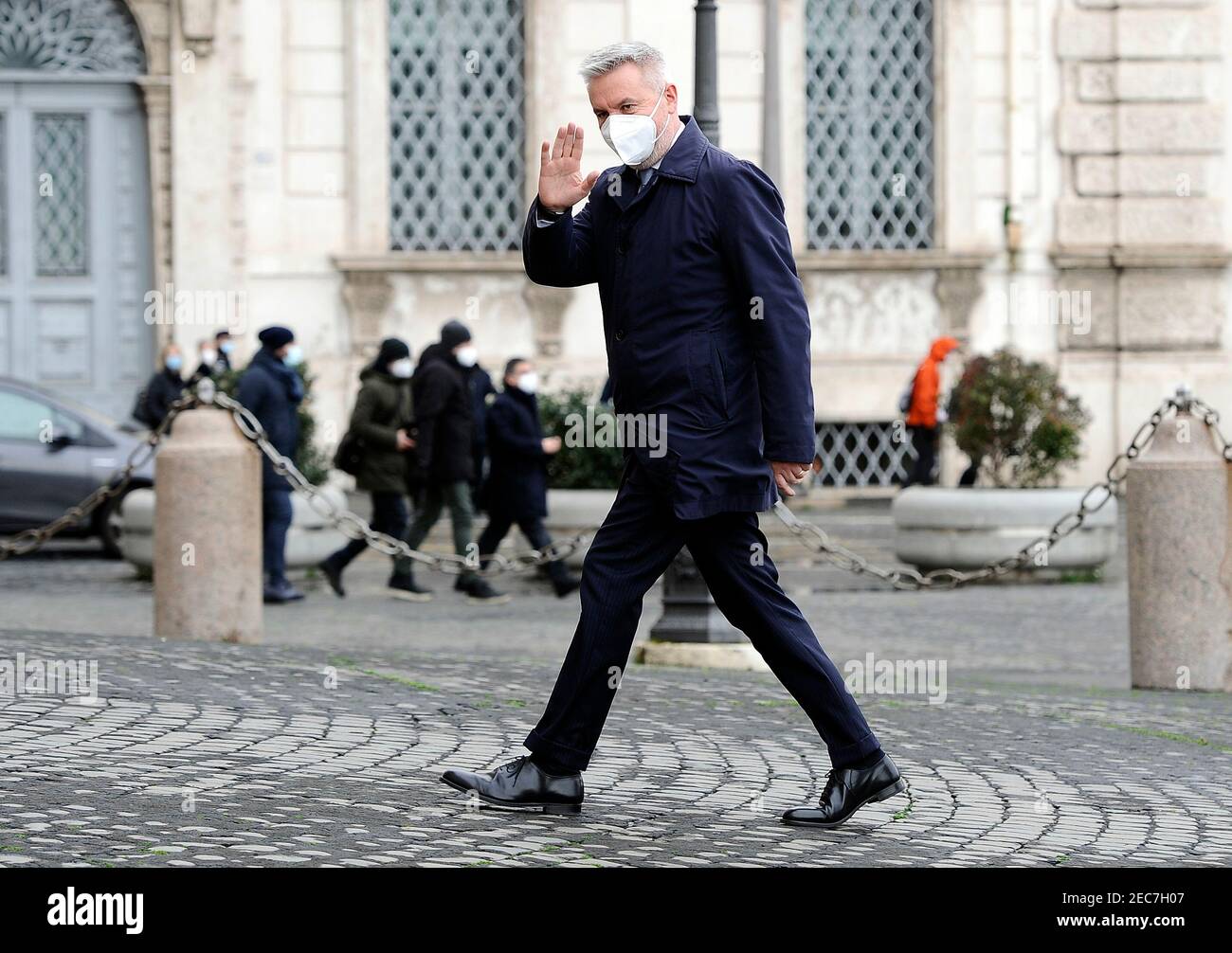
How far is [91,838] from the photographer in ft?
15.7

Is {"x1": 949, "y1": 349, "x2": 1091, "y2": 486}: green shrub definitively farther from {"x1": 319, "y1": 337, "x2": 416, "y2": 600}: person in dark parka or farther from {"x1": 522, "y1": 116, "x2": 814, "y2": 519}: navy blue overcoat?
{"x1": 522, "y1": 116, "x2": 814, "y2": 519}: navy blue overcoat

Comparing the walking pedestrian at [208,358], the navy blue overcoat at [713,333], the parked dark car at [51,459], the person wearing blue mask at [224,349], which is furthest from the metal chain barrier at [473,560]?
the person wearing blue mask at [224,349]

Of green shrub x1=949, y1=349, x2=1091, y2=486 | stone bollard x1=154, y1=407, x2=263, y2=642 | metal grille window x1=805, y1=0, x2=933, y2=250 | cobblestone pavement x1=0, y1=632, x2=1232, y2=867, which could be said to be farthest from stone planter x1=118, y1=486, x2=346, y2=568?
metal grille window x1=805, y1=0, x2=933, y2=250

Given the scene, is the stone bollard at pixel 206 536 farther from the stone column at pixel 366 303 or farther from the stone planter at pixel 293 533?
the stone column at pixel 366 303

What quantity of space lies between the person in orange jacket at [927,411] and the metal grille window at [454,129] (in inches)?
161

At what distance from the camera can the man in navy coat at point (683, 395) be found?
5.21 metres

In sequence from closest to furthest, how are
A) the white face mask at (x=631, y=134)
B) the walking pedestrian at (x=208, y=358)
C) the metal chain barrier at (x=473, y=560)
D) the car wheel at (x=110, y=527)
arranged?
the white face mask at (x=631, y=134)
the metal chain barrier at (x=473, y=560)
the car wheel at (x=110, y=527)
the walking pedestrian at (x=208, y=358)

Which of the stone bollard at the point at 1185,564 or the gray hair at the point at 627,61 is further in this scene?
the stone bollard at the point at 1185,564

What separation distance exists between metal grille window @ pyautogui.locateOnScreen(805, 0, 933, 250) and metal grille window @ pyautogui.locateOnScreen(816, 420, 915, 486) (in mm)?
1671

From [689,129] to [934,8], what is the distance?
15158 mm

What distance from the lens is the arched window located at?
19406mm

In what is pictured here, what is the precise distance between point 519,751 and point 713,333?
1.61m
